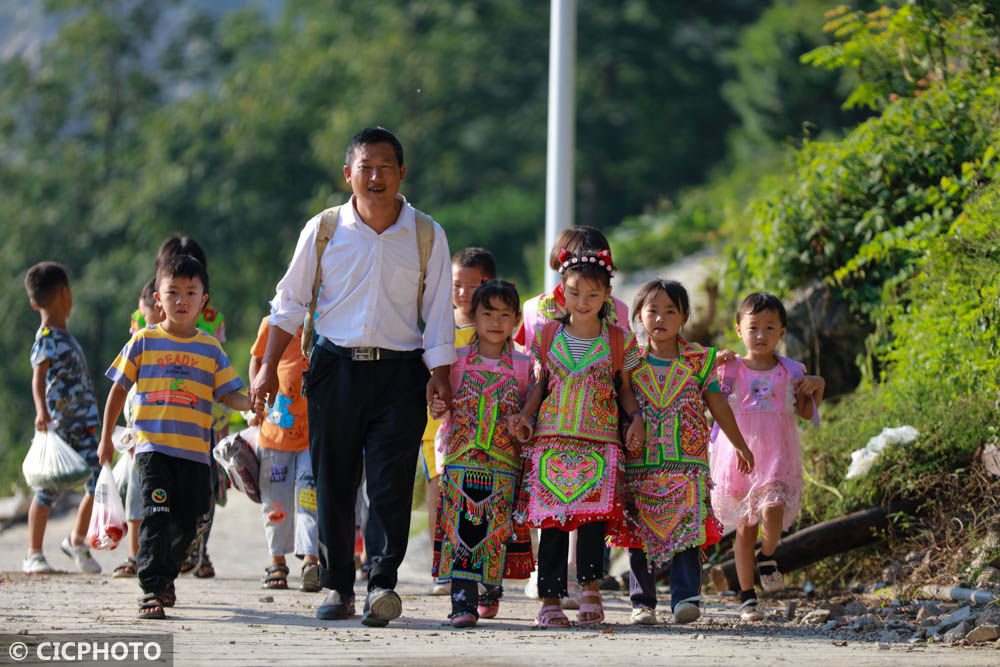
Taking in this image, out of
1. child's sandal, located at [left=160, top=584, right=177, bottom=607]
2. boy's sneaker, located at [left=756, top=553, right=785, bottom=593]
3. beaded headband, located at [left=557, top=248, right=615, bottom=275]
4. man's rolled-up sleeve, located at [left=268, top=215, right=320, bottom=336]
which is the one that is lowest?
child's sandal, located at [left=160, top=584, right=177, bottom=607]

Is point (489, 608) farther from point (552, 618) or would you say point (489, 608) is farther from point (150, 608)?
point (150, 608)

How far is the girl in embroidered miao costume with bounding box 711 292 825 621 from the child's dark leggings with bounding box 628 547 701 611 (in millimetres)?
626

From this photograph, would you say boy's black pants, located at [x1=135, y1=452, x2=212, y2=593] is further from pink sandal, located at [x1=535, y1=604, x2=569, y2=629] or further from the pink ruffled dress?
the pink ruffled dress

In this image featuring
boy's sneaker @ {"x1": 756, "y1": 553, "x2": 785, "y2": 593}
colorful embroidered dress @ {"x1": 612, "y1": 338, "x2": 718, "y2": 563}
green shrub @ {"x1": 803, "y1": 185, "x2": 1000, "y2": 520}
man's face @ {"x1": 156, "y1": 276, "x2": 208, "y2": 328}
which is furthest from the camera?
green shrub @ {"x1": 803, "y1": 185, "x2": 1000, "y2": 520}

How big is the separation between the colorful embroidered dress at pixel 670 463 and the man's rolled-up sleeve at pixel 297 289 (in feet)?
5.21

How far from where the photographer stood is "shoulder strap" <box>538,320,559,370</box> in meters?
6.00

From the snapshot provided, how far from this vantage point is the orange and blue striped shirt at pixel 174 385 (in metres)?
6.09

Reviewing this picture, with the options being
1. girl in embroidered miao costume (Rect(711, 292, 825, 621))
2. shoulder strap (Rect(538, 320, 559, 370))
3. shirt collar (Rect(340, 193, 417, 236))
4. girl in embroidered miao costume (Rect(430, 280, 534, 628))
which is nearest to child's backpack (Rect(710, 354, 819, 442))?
girl in embroidered miao costume (Rect(711, 292, 825, 621))

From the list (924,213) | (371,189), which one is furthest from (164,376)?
(924,213)

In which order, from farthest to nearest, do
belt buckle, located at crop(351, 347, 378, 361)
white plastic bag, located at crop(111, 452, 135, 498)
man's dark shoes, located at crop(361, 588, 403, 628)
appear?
white plastic bag, located at crop(111, 452, 135, 498), belt buckle, located at crop(351, 347, 378, 361), man's dark shoes, located at crop(361, 588, 403, 628)

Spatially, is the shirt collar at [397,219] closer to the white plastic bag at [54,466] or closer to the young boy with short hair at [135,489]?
the young boy with short hair at [135,489]

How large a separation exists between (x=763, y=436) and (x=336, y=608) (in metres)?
2.31

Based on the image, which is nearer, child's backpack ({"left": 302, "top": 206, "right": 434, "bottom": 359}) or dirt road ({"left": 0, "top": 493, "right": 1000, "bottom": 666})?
dirt road ({"left": 0, "top": 493, "right": 1000, "bottom": 666})

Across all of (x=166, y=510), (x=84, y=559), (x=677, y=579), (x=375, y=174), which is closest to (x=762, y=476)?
(x=677, y=579)
